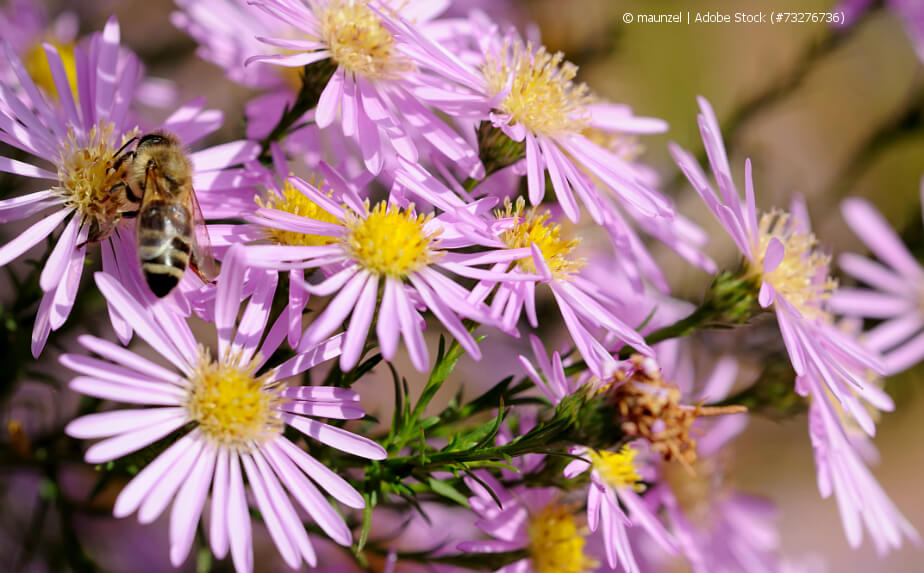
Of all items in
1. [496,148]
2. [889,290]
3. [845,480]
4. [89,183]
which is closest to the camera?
[89,183]

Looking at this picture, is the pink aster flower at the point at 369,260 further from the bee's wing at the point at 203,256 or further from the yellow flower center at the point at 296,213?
the bee's wing at the point at 203,256

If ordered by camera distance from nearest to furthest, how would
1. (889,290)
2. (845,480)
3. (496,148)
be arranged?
(496,148) → (845,480) → (889,290)

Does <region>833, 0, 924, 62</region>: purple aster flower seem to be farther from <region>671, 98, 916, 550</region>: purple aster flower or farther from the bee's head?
the bee's head

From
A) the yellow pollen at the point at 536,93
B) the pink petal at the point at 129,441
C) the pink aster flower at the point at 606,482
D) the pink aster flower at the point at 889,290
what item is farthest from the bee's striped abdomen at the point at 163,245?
the pink aster flower at the point at 889,290

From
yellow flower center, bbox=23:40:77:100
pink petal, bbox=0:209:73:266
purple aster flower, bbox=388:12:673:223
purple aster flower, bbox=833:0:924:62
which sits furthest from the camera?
purple aster flower, bbox=833:0:924:62

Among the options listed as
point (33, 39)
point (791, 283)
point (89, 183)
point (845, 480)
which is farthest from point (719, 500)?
point (33, 39)

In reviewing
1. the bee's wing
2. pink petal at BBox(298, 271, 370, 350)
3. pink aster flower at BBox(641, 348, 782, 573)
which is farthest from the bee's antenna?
pink aster flower at BBox(641, 348, 782, 573)

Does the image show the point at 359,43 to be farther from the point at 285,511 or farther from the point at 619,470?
the point at 619,470
